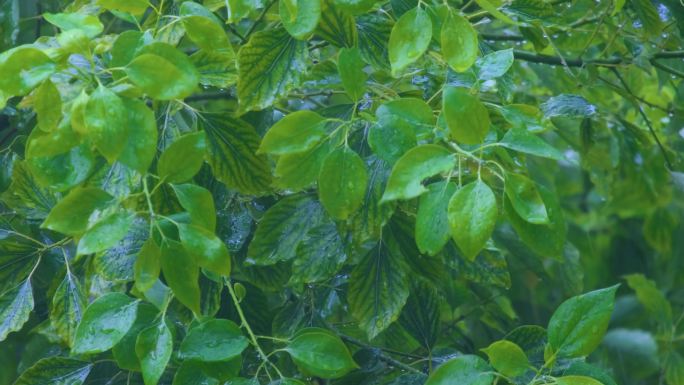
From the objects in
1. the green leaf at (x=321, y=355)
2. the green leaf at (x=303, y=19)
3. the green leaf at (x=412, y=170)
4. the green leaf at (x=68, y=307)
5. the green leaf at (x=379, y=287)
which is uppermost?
the green leaf at (x=303, y=19)

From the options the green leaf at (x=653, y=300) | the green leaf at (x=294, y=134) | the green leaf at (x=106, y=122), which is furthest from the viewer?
the green leaf at (x=653, y=300)

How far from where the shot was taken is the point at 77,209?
0.66 m

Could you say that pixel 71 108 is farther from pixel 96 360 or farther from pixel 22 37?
pixel 22 37

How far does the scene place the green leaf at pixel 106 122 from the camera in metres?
0.59

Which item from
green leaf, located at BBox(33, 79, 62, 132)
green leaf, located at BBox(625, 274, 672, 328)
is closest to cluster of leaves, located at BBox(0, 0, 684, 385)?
green leaf, located at BBox(33, 79, 62, 132)

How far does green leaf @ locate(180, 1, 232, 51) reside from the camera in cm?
71

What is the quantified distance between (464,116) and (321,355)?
0.22 metres

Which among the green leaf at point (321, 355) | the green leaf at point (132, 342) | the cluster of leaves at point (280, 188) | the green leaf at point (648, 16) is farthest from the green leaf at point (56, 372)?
the green leaf at point (648, 16)

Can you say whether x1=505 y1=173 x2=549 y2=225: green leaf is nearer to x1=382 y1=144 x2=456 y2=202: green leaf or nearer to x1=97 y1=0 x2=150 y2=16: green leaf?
x1=382 y1=144 x2=456 y2=202: green leaf

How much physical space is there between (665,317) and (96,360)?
0.87 metres

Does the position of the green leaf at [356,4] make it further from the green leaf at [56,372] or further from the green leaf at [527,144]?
the green leaf at [56,372]

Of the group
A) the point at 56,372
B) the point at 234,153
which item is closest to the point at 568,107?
the point at 234,153

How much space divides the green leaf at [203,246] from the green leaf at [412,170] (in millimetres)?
124

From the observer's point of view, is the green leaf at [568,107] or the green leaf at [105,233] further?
the green leaf at [568,107]
